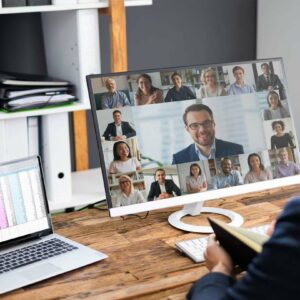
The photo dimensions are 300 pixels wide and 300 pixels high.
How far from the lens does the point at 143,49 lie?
9.05ft

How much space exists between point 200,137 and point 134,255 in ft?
1.21

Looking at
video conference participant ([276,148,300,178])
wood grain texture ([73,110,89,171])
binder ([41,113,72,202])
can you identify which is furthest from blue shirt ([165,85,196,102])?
wood grain texture ([73,110,89,171])

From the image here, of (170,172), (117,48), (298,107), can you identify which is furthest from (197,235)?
(298,107)

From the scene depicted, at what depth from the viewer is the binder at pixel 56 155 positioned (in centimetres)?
224

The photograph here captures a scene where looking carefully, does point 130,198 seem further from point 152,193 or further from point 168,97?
point 168,97

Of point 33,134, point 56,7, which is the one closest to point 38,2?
point 56,7

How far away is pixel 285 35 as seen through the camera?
2785 millimetres

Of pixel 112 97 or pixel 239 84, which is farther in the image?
pixel 239 84

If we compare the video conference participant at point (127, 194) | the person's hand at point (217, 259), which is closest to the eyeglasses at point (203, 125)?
the video conference participant at point (127, 194)

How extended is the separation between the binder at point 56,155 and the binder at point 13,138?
78mm

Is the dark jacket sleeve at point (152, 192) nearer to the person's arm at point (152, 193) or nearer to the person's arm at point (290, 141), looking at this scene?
the person's arm at point (152, 193)

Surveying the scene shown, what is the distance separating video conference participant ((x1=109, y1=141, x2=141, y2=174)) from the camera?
1.66 meters

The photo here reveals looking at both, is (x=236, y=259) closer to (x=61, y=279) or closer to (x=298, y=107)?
(x=61, y=279)

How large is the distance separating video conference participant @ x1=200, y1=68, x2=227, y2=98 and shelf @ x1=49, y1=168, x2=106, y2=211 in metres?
0.75
